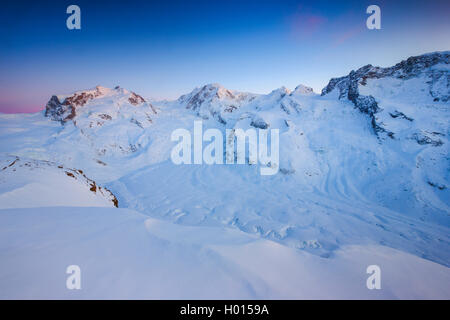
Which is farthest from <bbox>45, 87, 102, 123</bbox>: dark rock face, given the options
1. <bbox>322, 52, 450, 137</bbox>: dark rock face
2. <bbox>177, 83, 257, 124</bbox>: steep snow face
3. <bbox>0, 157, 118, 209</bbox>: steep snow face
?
<bbox>322, 52, 450, 137</bbox>: dark rock face

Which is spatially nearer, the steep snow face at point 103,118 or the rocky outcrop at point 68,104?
the steep snow face at point 103,118

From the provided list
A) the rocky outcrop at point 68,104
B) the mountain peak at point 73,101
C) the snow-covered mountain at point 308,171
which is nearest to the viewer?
the snow-covered mountain at point 308,171

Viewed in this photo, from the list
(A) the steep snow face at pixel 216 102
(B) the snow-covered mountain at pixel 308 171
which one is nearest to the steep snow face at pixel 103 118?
(B) the snow-covered mountain at pixel 308 171

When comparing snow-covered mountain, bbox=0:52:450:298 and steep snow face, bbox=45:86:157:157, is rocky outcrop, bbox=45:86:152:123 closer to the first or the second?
steep snow face, bbox=45:86:157:157

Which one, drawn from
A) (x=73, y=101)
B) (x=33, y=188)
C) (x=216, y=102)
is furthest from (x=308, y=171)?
(x=73, y=101)

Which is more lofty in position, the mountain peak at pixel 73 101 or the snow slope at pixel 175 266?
the mountain peak at pixel 73 101

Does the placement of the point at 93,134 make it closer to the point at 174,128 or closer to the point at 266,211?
the point at 174,128

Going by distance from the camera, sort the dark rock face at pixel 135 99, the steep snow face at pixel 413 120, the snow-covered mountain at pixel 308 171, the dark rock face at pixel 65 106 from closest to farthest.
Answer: the snow-covered mountain at pixel 308 171 → the steep snow face at pixel 413 120 → the dark rock face at pixel 65 106 → the dark rock face at pixel 135 99

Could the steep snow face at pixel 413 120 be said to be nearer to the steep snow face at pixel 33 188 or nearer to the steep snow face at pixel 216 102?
the steep snow face at pixel 33 188

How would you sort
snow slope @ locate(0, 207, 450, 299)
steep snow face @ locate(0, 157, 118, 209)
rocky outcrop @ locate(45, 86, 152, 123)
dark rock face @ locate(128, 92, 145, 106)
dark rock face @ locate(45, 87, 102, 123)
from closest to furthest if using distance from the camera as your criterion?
snow slope @ locate(0, 207, 450, 299) → steep snow face @ locate(0, 157, 118, 209) → dark rock face @ locate(45, 87, 102, 123) → rocky outcrop @ locate(45, 86, 152, 123) → dark rock face @ locate(128, 92, 145, 106)
